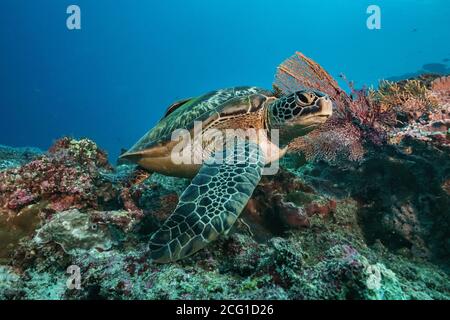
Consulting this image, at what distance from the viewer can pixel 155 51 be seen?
132375 millimetres

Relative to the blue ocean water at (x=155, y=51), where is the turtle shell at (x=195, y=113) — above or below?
below

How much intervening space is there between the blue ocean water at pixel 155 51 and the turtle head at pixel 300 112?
289 ft

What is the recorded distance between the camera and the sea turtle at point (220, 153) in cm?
230

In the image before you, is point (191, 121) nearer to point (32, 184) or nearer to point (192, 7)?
point (32, 184)

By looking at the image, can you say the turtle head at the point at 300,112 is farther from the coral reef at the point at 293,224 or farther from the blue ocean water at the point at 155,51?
the blue ocean water at the point at 155,51

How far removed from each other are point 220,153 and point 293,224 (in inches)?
51.4

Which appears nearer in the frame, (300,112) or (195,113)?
(300,112)

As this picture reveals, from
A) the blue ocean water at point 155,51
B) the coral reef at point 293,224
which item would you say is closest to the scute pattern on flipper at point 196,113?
the coral reef at point 293,224

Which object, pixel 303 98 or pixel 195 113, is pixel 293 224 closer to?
pixel 303 98

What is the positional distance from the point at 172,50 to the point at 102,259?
144 meters

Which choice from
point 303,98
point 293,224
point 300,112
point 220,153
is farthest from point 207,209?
point 303,98

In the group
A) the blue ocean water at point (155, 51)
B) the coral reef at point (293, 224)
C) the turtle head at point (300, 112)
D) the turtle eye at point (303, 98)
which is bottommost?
the coral reef at point (293, 224)

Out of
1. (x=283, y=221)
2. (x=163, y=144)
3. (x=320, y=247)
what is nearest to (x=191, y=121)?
(x=163, y=144)

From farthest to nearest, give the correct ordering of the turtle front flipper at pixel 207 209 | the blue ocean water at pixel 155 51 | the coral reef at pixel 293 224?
the blue ocean water at pixel 155 51 → the turtle front flipper at pixel 207 209 → the coral reef at pixel 293 224
